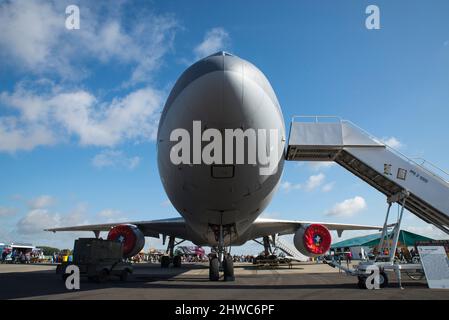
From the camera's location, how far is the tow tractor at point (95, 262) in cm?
1124

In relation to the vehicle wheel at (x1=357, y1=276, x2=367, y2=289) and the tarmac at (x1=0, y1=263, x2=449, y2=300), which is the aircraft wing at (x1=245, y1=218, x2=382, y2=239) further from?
the vehicle wheel at (x1=357, y1=276, x2=367, y2=289)

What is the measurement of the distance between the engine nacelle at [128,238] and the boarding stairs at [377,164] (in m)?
8.22

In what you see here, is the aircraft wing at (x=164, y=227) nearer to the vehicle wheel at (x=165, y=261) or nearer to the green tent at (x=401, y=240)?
the vehicle wheel at (x=165, y=261)

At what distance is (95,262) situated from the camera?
449 inches

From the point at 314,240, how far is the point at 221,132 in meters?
10.5

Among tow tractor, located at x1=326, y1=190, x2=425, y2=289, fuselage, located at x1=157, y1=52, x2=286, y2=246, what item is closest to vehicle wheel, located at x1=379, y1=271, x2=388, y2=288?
tow tractor, located at x1=326, y1=190, x2=425, y2=289

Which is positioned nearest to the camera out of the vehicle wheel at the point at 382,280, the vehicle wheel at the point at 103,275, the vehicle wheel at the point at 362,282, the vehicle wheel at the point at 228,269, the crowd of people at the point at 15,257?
the vehicle wheel at the point at 362,282

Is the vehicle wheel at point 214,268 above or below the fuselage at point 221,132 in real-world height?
below

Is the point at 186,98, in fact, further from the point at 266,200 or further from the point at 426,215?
the point at 426,215

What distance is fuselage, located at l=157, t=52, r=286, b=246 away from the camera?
6.61 m

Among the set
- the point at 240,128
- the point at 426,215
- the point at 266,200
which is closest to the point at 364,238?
the point at 426,215

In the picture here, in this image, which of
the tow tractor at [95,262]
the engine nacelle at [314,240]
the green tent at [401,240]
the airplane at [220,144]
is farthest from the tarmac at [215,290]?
the green tent at [401,240]

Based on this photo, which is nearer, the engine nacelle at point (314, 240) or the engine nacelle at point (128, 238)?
the engine nacelle at point (314, 240)
